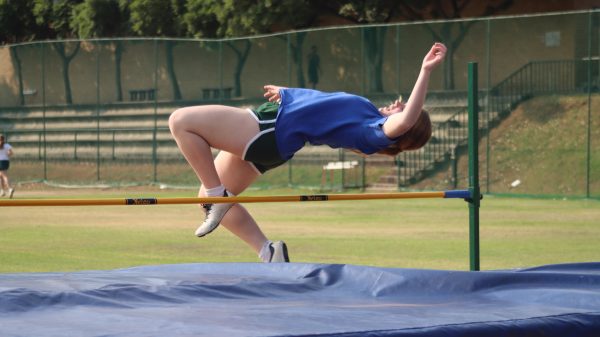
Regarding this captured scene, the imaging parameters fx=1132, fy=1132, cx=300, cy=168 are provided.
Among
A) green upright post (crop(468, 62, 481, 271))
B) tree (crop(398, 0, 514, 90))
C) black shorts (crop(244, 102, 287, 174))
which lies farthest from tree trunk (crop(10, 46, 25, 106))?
black shorts (crop(244, 102, 287, 174))

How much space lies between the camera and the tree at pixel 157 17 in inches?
1356

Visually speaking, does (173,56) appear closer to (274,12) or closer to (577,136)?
(274,12)

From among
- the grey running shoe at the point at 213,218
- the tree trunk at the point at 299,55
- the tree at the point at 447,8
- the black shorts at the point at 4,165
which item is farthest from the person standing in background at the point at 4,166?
the grey running shoe at the point at 213,218

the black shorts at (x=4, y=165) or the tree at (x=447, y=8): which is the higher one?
the tree at (x=447, y=8)

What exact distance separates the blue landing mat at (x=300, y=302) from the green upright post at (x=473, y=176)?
86cm

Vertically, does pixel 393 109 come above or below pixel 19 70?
below

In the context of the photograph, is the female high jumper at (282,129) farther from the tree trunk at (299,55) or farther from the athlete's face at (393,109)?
the tree trunk at (299,55)

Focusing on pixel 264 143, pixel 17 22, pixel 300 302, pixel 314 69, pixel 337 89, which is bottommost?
pixel 300 302

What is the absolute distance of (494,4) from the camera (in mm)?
30922

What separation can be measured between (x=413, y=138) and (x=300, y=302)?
4.66 feet

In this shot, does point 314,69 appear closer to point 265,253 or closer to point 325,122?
point 265,253

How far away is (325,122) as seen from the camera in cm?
603

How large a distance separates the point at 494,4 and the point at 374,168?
29.6 ft

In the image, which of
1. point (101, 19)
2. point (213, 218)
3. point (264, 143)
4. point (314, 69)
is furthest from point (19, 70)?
point (264, 143)
